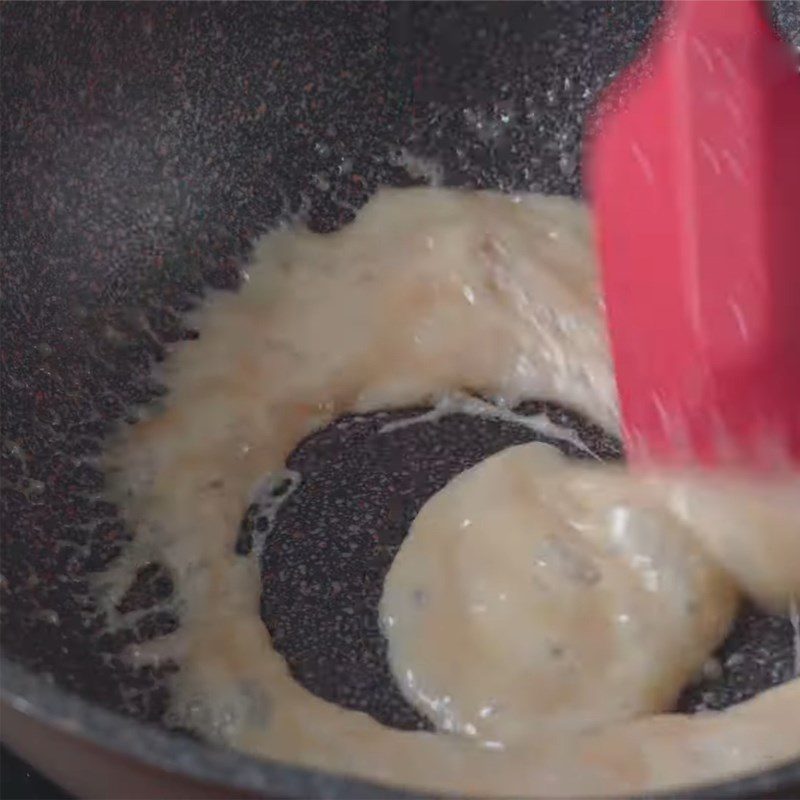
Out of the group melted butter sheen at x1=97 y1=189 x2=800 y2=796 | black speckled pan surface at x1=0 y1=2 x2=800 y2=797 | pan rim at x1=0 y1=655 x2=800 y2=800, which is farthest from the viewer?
black speckled pan surface at x1=0 y1=2 x2=800 y2=797

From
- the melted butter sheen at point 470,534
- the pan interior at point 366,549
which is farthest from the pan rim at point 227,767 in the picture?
the pan interior at point 366,549

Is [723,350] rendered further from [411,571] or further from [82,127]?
[82,127]

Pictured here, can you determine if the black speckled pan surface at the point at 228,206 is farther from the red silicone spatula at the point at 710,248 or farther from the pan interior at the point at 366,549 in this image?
the red silicone spatula at the point at 710,248

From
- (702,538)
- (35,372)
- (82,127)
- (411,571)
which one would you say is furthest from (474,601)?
(82,127)

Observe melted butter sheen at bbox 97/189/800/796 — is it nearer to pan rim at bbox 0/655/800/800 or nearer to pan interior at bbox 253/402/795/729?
pan interior at bbox 253/402/795/729

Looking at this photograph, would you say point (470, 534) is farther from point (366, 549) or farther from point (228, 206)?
point (228, 206)

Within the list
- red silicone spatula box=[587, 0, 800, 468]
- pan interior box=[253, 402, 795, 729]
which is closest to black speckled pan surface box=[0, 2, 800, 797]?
pan interior box=[253, 402, 795, 729]
